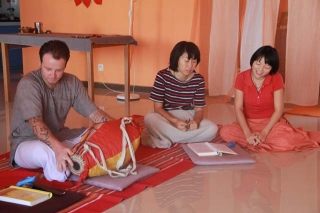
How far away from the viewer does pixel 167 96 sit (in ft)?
10.1

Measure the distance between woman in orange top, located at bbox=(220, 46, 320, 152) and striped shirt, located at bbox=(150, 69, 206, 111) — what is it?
25cm

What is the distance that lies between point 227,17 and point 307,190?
256 cm

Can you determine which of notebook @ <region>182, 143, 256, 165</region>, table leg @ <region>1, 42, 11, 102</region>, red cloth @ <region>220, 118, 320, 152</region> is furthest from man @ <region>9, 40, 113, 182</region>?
table leg @ <region>1, 42, 11, 102</region>

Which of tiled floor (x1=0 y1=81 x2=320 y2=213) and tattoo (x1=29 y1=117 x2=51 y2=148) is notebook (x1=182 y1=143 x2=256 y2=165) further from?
tattoo (x1=29 y1=117 x2=51 y2=148)

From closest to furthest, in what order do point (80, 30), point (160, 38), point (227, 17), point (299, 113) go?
point (299, 113) → point (227, 17) → point (160, 38) → point (80, 30)

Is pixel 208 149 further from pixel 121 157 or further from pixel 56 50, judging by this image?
pixel 56 50

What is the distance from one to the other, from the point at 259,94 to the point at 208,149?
0.56 meters

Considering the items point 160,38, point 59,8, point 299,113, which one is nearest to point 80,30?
point 59,8

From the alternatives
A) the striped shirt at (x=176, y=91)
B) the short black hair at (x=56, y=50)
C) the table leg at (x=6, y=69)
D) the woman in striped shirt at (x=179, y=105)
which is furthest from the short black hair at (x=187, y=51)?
the table leg at (x=6, y=69)

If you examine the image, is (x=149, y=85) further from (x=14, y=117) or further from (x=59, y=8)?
(x=14, y=117)

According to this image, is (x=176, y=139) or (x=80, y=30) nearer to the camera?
(x=176, y=139)

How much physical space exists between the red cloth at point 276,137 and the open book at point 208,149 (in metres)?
0.19

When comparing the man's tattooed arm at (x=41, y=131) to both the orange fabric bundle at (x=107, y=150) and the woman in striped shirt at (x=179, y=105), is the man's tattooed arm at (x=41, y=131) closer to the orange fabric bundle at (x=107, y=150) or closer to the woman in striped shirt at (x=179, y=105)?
the orange fabric bundle at (x=107, y=150)

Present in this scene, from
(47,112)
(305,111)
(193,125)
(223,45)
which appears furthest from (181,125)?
(223,45)
